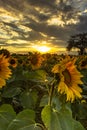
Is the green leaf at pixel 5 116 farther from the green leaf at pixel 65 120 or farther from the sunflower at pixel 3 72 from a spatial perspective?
the sunflower at pixel 3 72

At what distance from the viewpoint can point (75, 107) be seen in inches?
171

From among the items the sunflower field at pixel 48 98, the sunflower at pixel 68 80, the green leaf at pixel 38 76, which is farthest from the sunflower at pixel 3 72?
the sunflower at pixel 68 80

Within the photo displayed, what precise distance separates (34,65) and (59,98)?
511cm

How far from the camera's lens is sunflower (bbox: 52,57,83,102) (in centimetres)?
282

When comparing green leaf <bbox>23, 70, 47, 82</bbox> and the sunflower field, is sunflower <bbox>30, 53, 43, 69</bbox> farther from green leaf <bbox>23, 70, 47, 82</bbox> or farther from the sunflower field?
green leaf <bbox>23, 70, 47, 82</bbox>

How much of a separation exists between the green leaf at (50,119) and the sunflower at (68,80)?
30 centimetres

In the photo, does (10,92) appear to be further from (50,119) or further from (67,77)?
(50,119)

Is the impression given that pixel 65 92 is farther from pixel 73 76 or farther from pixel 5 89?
pixel 5 89

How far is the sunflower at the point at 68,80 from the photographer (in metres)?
2.82

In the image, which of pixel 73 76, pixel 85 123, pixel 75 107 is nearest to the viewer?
pixel 73 76

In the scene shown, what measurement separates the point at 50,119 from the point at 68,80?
68 cm

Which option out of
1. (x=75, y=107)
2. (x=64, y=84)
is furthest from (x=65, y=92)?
(x=75, y=107)

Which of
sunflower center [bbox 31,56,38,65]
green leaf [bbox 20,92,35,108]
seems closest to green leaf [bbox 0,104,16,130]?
green leaf [bbox 20,92,35,108]

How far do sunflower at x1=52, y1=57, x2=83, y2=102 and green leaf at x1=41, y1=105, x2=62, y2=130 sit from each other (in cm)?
30
